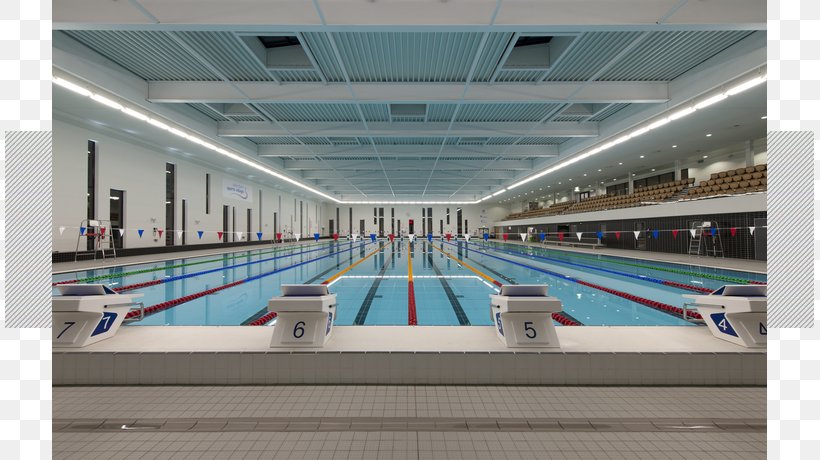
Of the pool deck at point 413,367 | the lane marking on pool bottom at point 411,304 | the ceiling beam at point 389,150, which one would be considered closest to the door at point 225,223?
the ceiling beam at point 389,150

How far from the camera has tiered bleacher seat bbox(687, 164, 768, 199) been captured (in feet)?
30.3

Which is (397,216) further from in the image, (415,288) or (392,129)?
(415,288)

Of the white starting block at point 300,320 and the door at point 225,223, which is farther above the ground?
the door at point 225,223

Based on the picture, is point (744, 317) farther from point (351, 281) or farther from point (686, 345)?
point (351, 281)

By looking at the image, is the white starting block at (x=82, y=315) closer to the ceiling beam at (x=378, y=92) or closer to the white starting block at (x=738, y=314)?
the white starting block at (x=738, y=314)

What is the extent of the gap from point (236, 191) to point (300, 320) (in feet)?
56.8

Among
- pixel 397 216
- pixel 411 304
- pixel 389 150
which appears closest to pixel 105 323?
pixel 411 304

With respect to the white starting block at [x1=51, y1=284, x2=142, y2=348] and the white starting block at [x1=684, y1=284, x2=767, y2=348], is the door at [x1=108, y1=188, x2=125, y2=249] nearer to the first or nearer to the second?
the white starting block at [x1=51, y1=284, x2=142, y2=348]

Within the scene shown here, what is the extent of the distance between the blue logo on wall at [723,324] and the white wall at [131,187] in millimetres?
12908

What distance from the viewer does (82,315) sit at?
2459mm

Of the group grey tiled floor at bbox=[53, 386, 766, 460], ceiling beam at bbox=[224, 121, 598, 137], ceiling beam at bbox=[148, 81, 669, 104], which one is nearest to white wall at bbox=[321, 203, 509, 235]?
ceiling beam at bbox=[224, 121, 598, 137]

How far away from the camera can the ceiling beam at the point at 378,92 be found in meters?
7.34

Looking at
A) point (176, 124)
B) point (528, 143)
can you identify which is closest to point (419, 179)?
point (528, 143)

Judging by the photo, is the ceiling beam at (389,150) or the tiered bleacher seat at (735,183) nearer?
the tiered bleacher seat at (735,183)
